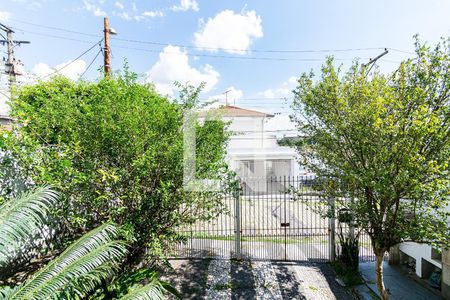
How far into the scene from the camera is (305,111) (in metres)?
5.11

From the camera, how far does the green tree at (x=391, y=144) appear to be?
341 cm

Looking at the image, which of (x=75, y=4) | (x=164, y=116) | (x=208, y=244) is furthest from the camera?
(x=208, y=244)

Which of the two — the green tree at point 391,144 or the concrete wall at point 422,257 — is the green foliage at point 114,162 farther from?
the concrete wall at point 422,257

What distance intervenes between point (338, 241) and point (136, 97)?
22.3 ft

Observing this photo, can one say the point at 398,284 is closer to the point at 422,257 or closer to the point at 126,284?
the point at 422,257

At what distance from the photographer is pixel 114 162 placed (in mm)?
4121

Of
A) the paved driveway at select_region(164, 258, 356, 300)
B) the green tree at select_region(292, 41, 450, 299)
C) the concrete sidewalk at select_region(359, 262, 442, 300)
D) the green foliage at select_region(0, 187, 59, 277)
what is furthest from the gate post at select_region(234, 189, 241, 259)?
the green foliage at select_region(0, 187, 59, 277)

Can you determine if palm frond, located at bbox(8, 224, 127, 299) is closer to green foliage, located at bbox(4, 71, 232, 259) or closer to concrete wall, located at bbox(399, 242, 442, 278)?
green foliage, located at bbox(4, 71, 232, 259)

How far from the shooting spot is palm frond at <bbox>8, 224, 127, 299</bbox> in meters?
2.41

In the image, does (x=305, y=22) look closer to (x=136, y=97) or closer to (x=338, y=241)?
(x=136, y=97)

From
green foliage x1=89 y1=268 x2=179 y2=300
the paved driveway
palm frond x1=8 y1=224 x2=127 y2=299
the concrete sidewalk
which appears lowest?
the concrete sidewalk

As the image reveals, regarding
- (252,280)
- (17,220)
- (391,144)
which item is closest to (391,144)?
(391,144)

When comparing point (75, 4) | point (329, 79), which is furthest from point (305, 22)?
point (75, 4)

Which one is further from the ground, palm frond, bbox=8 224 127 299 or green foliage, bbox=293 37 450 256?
green foliage, bbox=293 37 450 256
